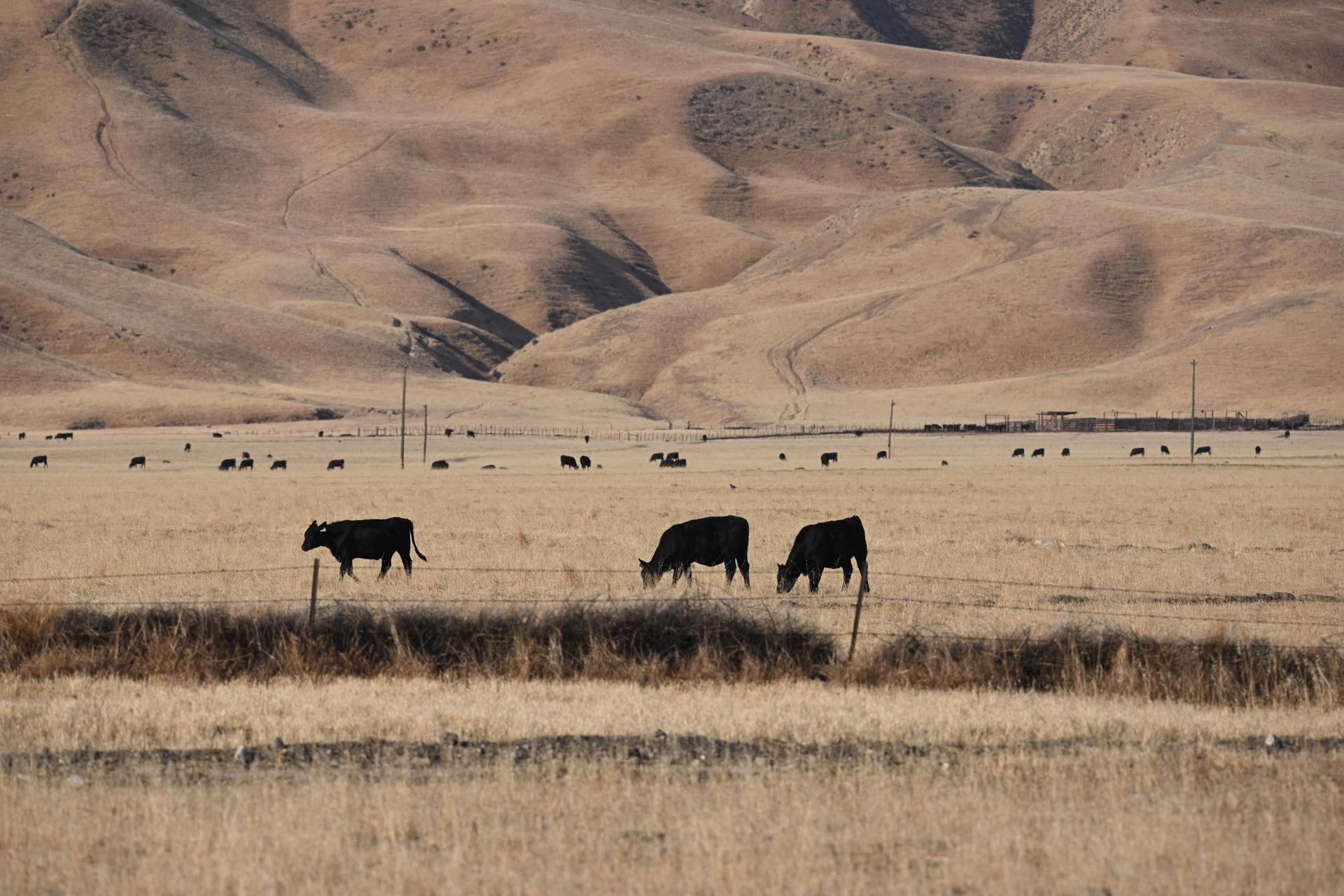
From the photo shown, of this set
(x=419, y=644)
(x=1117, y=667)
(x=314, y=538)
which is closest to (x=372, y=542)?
(x=314, y=538)

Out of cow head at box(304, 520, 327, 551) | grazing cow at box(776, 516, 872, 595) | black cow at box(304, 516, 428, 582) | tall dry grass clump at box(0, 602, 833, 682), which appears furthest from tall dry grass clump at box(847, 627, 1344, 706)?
cow head at box(304, 520, 327, 551)

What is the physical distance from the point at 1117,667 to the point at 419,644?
21.7 feet

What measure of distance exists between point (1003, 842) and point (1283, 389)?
138112 mm

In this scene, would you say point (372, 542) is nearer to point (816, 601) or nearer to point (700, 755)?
point (816, 601)

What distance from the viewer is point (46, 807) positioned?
9719mm

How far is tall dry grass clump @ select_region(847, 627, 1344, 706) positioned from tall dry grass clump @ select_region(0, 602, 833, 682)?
0.98 m

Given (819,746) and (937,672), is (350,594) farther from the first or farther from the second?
(819,746)

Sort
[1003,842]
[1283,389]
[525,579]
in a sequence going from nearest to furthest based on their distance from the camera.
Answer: [1003,842] < [525,579] < [1283,389]

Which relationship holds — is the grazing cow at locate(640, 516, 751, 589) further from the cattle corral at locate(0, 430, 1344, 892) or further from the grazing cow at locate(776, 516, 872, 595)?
the grazing cow at locate(776, 516, 872, 595)

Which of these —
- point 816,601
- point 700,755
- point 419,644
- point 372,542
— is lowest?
point 700,755

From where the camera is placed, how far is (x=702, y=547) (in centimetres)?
2095

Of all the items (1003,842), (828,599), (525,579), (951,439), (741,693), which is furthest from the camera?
(951,439)

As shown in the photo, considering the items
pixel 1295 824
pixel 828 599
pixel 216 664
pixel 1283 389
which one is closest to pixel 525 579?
pixel 828 599

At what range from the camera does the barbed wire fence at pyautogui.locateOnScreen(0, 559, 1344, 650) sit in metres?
15.7
